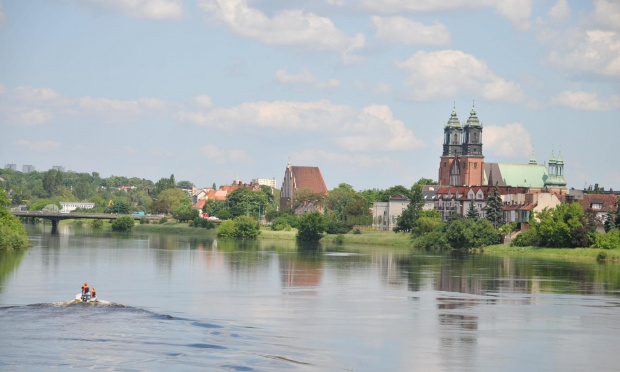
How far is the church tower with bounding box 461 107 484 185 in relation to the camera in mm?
179375

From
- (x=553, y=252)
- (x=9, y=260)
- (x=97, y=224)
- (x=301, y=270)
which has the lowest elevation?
(x=301, y=270)

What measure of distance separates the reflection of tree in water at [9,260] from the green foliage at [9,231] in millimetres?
823

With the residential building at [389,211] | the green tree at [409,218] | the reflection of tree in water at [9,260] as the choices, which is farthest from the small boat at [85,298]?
the residential building at [389,211]

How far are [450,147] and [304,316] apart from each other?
13867 centimetres

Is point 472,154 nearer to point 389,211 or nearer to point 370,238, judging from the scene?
point 389,211

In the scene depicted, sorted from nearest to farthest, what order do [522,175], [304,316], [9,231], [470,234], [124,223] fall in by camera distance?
[304,316] < [9,231] < [470,234] < [124,223] < [522,175]

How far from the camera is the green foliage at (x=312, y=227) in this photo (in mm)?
139000

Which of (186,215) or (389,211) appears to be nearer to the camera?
(389,211)

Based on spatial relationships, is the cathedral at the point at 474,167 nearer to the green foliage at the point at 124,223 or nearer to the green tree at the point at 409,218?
the green tree at the point at 409,218

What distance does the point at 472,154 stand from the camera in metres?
182

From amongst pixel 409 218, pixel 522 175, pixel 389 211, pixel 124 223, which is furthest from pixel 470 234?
pixel 124 223

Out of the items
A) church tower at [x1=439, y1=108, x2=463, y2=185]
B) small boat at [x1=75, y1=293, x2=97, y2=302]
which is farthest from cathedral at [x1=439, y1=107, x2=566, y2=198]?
small boat at [x1=75, y1=293, x2=97, y2=302]

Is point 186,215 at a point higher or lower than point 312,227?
higher

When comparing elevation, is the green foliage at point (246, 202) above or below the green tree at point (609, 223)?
above
